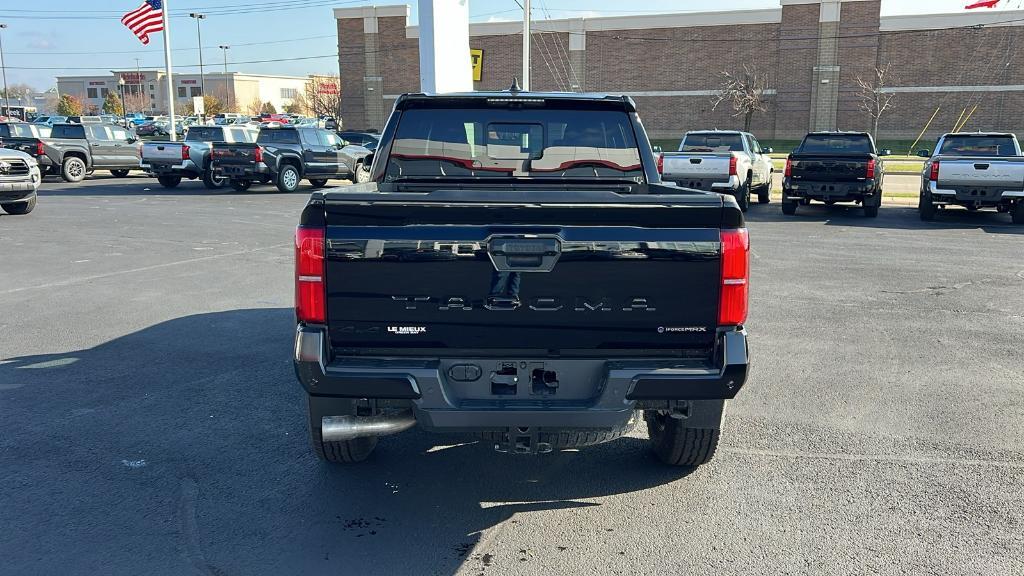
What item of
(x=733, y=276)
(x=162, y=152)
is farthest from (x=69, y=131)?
(x=733, y=276)

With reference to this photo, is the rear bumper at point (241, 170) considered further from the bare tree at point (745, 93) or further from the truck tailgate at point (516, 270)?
the bare tree at point (745, 93)

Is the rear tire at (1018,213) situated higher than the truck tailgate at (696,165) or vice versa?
the truck tailgate at (696,165)

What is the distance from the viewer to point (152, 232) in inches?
582

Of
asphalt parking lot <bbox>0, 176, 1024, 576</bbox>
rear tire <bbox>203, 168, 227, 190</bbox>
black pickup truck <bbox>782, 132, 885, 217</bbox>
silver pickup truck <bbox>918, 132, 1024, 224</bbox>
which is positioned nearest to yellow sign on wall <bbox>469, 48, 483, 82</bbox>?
rear tire <bbox>203, 168, 227, 190</bbox>

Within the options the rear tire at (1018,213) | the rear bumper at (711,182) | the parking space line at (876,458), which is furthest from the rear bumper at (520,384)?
the rear tire at (1018,213)

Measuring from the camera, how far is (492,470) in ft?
15.3

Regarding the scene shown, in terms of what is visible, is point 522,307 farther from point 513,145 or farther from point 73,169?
point 73,169

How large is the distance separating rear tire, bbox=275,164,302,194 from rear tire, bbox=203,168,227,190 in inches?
58.8

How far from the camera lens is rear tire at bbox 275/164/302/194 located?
2327 centimetres

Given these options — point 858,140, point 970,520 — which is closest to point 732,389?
point 970,520

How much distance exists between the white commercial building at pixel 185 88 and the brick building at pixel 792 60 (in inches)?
2874

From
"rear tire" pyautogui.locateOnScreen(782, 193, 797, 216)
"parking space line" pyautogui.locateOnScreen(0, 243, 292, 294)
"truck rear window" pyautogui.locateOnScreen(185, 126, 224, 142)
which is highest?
"truck rear window" pyautogui.locateOnScreen(185, 126, 224, 142)

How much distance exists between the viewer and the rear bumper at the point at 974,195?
16.2 metres

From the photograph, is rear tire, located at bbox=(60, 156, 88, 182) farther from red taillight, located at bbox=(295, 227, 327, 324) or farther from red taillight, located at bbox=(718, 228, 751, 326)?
red taillight, located at bbox=(718, 228, 751, 326)
